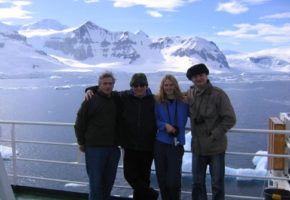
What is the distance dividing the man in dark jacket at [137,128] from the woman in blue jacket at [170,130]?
68 mm

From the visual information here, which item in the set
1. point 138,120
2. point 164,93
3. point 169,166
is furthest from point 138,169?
point 164,93

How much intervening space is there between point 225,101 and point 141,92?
605mm

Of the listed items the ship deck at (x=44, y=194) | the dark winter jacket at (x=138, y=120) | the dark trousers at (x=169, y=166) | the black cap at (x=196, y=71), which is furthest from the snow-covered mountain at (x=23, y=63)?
the black cap at (x=196, y=71)

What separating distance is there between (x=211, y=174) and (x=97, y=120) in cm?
93

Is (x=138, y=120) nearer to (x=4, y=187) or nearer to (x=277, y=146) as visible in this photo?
(x=4, y=187)

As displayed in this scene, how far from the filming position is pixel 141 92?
3.11 metres

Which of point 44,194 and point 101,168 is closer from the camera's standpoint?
point 101,168

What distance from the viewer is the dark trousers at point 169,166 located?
3.11 meters

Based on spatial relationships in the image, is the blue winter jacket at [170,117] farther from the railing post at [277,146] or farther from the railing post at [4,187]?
the railing post at [277,146]

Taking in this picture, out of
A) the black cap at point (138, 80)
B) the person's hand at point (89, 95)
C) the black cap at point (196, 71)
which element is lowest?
the person's hand at point (89, 95)

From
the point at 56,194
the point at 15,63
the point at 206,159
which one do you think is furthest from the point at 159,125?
the point at 15,63

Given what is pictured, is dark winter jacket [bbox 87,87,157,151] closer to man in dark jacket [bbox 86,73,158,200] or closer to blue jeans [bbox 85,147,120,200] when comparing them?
man in dark jacket [bbox 86,73,158,200]

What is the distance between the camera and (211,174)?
10.3 ft

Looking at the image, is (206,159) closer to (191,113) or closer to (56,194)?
(191,113)
